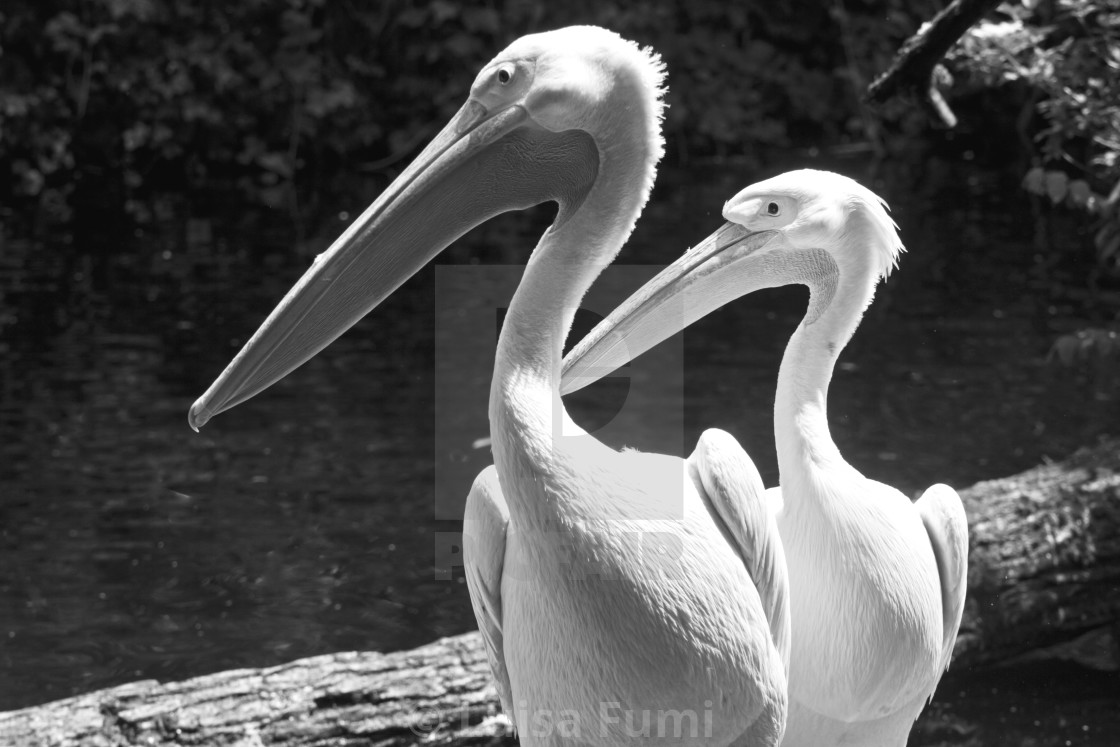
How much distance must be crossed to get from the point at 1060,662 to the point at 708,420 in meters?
2.32

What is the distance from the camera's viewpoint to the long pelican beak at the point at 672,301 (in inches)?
106

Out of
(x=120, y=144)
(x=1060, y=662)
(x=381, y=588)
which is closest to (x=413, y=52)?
(x=120, y=144)

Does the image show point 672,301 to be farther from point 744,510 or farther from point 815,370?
point 744,510

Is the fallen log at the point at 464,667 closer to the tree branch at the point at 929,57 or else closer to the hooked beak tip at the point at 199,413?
the tree branch at the point at 929,57

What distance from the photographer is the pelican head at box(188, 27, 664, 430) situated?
2.09 m

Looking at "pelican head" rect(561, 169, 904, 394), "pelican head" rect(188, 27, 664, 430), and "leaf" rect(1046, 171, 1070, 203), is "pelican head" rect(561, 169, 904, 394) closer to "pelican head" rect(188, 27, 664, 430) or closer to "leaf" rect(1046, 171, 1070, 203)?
"pelican head" rect(188, 27, 664, 430)

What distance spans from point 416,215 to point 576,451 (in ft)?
1.50

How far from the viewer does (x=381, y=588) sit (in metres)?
4.53

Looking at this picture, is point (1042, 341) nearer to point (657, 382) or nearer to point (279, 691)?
point (657, 382)

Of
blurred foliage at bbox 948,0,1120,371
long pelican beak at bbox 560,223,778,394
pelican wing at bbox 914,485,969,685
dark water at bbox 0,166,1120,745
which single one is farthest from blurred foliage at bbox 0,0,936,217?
pelican wing at bbox 914,485,969,685

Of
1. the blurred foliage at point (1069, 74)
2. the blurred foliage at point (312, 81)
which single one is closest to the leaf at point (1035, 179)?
the blurred foliage at point (1069, 74)

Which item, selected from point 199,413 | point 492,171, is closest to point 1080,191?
point 492,171

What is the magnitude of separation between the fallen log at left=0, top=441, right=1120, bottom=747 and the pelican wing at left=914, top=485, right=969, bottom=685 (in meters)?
1.02

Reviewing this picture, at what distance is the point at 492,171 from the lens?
2146 millimetres
